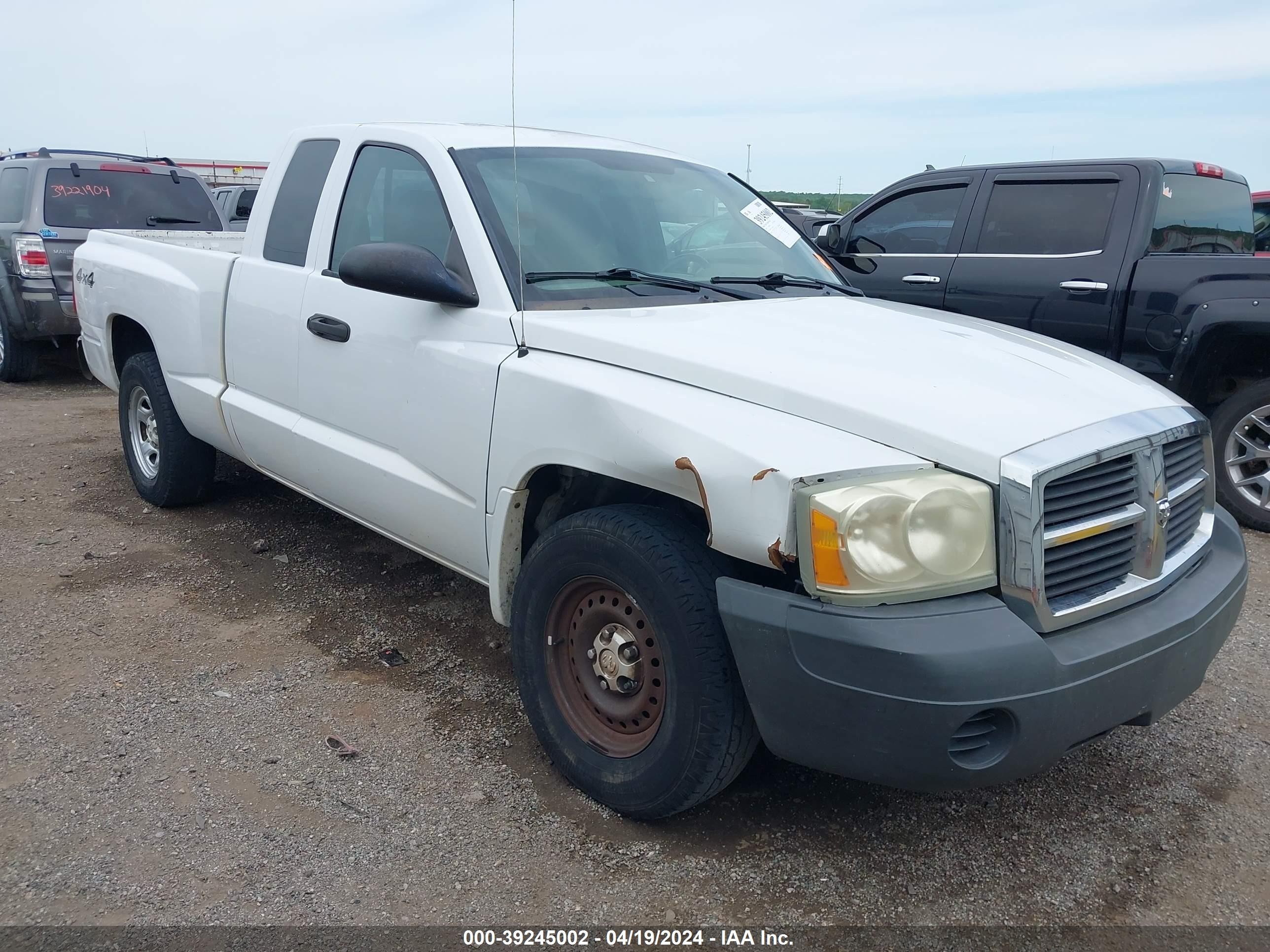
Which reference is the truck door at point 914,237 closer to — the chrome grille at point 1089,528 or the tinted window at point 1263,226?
the tinted window at point 1263,226

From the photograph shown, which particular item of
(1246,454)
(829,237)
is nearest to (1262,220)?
(1246,454)

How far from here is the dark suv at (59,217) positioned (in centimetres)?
850

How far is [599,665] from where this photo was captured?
275 centimetres

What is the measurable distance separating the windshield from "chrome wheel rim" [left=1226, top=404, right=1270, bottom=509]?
289 centimetres

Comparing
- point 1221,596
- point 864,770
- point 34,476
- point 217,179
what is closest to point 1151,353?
point 1221,596

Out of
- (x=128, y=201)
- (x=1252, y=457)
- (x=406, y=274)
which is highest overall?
(x=128, y=201)

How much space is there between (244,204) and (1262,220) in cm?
1173

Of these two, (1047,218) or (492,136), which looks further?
(1047,218)

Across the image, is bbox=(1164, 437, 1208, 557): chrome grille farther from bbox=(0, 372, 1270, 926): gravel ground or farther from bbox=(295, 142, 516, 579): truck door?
bbox=(295, 142, 516, 579): truck door

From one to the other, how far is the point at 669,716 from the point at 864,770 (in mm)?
491

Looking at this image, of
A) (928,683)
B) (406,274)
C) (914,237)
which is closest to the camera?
(928,683)

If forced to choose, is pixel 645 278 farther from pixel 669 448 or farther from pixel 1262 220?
pixel 1262 220

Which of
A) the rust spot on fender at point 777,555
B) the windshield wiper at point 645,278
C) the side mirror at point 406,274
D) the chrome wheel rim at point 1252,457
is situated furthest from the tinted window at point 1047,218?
the rust spot on fender at point 777,555

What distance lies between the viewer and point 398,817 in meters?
2.77
